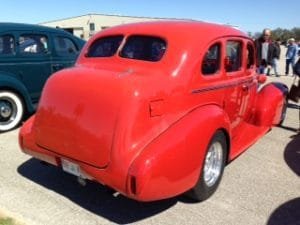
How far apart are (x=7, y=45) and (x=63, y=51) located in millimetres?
1392

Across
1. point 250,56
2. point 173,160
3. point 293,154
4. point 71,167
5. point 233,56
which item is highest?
Answer: point 233,56

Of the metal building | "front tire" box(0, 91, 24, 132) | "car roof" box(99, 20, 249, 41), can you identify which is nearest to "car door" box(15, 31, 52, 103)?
"front tire" box(0, 91, 24, 132)

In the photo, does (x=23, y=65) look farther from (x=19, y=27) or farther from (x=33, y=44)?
(x=19, y=27)

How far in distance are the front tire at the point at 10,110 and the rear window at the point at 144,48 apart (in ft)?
10.9

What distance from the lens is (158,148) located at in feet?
12.0

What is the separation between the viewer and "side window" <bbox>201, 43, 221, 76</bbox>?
4.63m

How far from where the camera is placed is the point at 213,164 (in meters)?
4.60

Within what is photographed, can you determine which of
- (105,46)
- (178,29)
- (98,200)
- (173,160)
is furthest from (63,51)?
(173,160)

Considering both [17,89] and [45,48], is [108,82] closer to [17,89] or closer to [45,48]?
[17,89]

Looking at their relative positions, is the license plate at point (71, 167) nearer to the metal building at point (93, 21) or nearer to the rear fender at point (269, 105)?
the rear fender at point (269, 105)

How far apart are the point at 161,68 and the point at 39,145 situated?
5.21 ft

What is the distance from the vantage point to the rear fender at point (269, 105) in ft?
20.5

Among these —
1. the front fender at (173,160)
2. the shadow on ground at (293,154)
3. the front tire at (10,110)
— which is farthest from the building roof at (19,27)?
the shadow on ground at (293,154)

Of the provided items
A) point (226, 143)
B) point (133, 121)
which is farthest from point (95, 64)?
point (226, 143)
